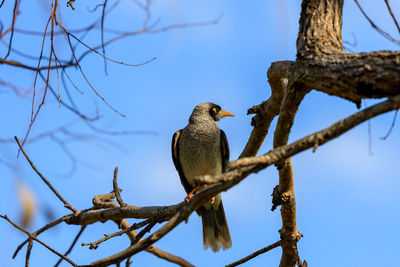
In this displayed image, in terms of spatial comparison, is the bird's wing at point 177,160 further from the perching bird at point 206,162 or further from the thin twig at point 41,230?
the thin twig at point 41,230

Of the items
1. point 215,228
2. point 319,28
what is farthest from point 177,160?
point 319,28

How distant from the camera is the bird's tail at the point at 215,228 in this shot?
22.5ft

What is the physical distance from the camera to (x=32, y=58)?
333 cm

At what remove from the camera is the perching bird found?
22.7 ft

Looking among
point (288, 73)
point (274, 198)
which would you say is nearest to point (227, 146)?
point (274, 198)

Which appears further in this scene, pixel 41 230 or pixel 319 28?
pixel 41 230

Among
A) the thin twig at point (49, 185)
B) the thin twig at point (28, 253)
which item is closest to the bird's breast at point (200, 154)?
the thin twig at point (49, 185)

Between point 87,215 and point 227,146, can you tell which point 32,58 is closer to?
point 87,215

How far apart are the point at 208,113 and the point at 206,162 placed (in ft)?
3.64

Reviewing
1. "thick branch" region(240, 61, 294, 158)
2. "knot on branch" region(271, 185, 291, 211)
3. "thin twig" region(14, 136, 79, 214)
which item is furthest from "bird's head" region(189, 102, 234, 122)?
"thin twig" region(14, 136, 79, 214)

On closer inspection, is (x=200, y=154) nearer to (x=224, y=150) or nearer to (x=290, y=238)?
(x=224, y=150)

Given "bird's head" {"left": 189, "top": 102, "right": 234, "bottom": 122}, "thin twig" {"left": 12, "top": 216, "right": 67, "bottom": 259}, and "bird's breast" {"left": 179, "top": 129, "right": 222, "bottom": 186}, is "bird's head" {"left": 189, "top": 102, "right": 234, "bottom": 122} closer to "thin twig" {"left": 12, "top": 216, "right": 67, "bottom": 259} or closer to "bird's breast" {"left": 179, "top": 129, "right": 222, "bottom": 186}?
"bird's breast" {"left": 179, "top": 129, "right": 222, "bottom": 186}

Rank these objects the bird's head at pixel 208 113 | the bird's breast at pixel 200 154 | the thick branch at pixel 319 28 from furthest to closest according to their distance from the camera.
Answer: the bird's head at pixel 208 113
the bird's breast at pixel 200 154
the thick branch at pixel 319 28

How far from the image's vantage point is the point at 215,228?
696 cm
